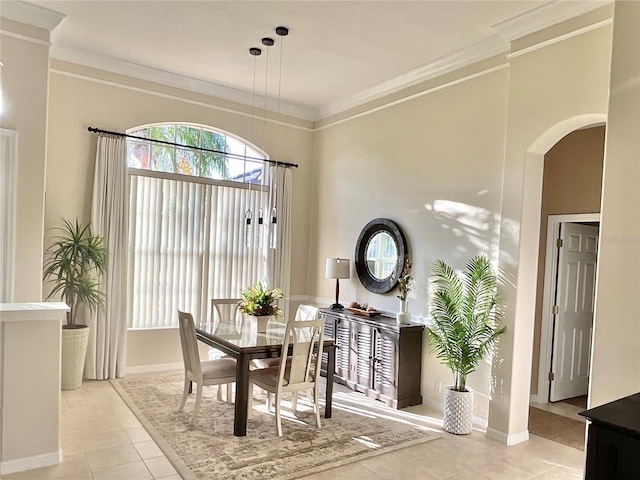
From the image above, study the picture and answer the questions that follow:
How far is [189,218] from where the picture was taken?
19.2ft

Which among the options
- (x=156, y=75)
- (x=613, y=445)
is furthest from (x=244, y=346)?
(x=156, y=75)

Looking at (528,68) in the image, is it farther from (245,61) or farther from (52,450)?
(52,450)

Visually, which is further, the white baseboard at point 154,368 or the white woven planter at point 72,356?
the white baseboard at point 154,368

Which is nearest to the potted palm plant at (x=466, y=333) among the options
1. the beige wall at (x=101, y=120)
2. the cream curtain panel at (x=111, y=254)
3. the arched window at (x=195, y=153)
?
the arched window at (x=195, y=153)

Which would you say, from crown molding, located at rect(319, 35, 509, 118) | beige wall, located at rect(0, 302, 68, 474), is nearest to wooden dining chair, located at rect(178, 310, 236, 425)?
beige wall, located at rect(0, 302, 68, 474)

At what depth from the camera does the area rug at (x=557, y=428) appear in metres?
4.06

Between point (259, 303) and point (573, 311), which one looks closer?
point (259, 303)

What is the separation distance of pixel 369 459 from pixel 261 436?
3.01ft

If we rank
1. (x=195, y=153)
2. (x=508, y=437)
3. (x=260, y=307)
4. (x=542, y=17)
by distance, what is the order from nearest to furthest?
(x=542, y=17) < (x=508, y=437) < (x=260, y=307) < (x=195, y=153)

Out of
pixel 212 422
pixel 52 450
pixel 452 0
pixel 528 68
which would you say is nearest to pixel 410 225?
pixel 528 68

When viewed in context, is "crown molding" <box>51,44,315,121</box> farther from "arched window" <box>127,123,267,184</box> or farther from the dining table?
the dining table

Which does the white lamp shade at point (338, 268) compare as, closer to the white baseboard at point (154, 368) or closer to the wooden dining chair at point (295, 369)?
the wooden dining chair at point (295, 369)

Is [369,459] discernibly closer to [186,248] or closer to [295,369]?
[295,369]

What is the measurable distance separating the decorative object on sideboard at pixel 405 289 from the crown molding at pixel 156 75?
9.48 feet
